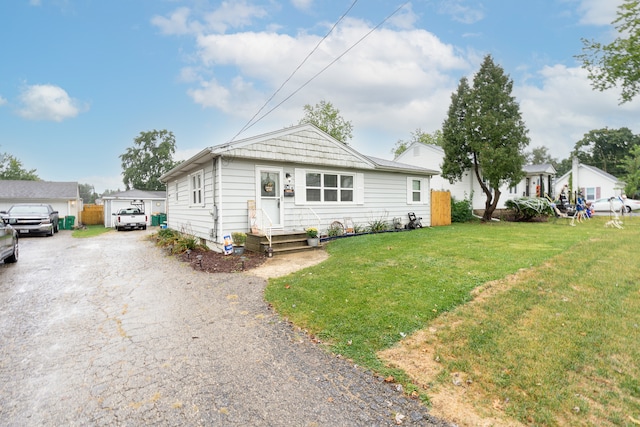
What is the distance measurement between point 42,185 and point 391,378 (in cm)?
3420

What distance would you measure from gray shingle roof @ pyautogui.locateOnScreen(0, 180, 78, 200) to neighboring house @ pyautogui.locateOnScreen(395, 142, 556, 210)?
2717 cm

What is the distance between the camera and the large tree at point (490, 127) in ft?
52.1

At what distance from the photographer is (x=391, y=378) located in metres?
2.77

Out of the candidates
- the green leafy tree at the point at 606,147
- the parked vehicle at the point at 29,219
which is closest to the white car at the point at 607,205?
the green leafy tree at the point at 606,147

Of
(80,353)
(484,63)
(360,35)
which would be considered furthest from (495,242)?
(484,63)

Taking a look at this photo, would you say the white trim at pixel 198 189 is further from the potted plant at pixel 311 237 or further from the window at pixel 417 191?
the window at pixel 417 191

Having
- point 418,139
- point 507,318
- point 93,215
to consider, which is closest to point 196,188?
point 507,318

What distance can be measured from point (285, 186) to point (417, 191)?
7348 mm

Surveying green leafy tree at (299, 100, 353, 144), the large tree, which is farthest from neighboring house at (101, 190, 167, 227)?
the large tree

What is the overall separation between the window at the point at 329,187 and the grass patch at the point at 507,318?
418 centimetres

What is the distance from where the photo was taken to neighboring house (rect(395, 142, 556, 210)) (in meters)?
20.5

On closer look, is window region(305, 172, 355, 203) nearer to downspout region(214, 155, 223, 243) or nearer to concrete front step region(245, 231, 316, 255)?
concrete front step region(245, 231, 316, 255)

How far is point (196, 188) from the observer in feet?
37.9

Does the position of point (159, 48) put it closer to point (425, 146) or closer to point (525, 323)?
point (525, 323)
